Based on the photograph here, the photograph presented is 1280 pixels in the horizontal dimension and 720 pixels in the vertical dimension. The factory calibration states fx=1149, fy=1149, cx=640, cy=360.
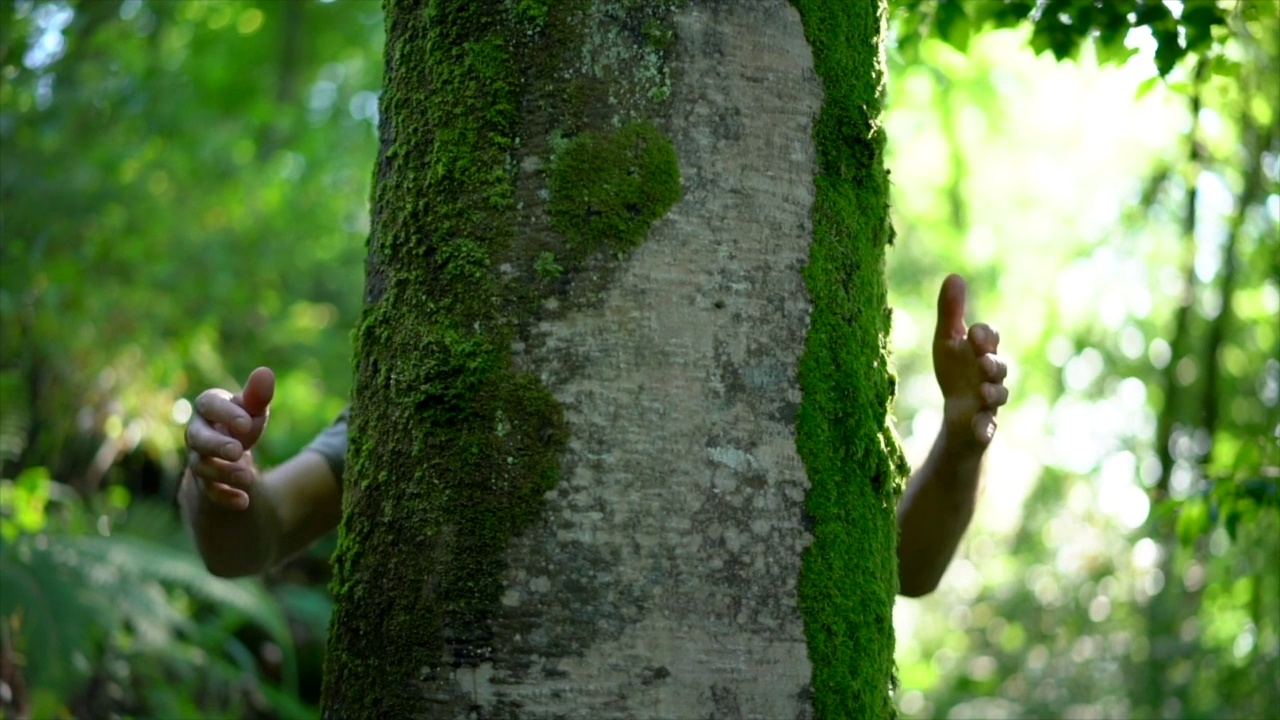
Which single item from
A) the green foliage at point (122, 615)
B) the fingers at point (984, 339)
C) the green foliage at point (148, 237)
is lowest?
the green foliage at point (122, 615)

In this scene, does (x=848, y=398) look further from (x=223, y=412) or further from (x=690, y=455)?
(x=223, y=412)

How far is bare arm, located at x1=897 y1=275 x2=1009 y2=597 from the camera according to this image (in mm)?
1933

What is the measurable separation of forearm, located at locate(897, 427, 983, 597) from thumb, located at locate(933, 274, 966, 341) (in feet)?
0.59

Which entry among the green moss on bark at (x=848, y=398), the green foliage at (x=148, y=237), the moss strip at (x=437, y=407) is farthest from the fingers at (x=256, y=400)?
the green foliage at (x=148, y=237)

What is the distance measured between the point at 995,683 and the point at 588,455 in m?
7.02

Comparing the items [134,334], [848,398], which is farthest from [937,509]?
[134,334]

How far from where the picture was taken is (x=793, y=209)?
1483mm

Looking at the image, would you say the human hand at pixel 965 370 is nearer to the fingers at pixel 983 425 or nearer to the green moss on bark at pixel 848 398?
the fingers at pixel 983 425

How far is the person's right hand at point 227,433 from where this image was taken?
180cm

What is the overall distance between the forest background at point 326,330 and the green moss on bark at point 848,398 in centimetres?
138

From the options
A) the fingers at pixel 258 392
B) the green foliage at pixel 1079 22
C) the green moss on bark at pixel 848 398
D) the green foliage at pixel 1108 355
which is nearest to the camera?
the green moss on bark at pixel 848 398

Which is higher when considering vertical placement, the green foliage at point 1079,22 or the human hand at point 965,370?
the green foliage at point 1079,22

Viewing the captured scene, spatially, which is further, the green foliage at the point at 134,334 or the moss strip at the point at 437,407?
the green foliage at the point at 134,334

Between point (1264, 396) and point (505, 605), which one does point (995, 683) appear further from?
point (505, 605)
